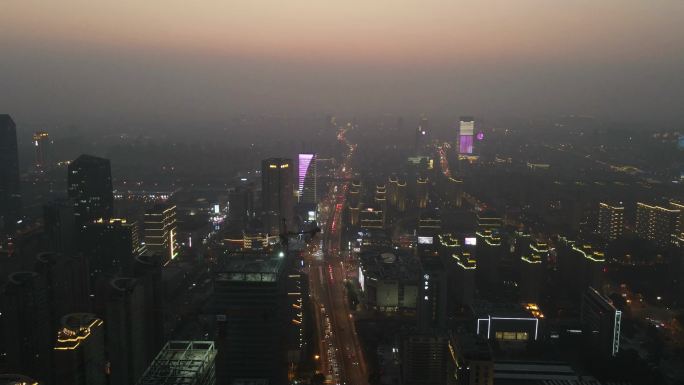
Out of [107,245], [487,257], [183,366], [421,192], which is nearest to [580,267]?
[487,257]

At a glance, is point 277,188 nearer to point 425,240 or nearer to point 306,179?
point 306,179

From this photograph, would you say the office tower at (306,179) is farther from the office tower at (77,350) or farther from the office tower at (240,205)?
the office tower at (77,350)

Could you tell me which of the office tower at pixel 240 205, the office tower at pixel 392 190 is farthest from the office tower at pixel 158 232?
the office tower at pixel 392 190

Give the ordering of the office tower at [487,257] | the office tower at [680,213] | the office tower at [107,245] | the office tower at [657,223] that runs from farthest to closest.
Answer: the office tower at [657,223] → the office tower at [680,213] → the office tower at [487,257] → the office tower at [107,245]

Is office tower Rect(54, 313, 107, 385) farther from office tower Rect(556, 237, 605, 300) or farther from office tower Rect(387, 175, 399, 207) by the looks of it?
office tower Rect(387, 175, 399, 207)

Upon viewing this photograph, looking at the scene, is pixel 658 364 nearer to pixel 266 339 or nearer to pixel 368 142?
pixel 266 339

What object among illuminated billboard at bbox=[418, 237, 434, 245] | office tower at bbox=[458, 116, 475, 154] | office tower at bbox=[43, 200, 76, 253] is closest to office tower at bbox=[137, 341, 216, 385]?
office tower at bbox=[43, 200, 76, 253]
